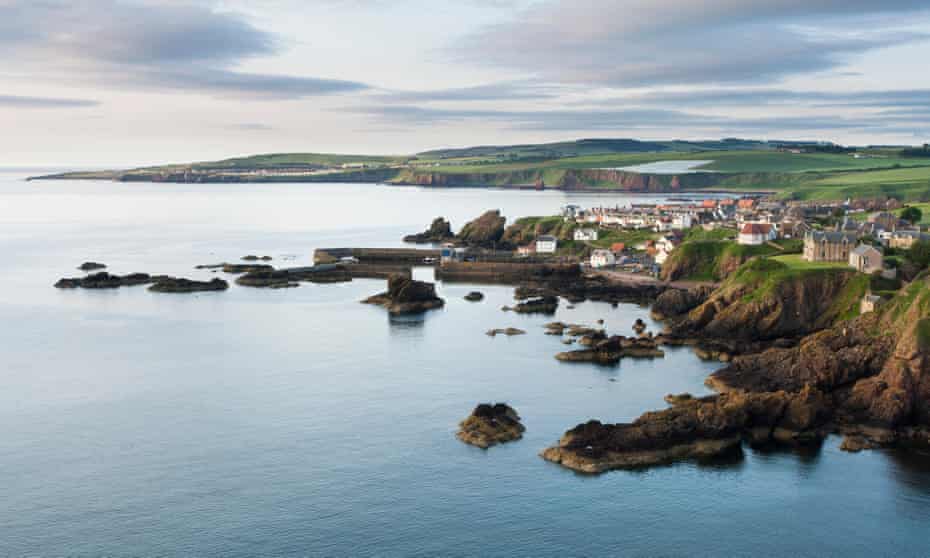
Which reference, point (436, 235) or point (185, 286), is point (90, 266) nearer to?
point (185, 286)

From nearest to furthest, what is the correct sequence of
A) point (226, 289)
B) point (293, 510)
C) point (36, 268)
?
point (293, 510)
point (226, 289)
point (36, 268)

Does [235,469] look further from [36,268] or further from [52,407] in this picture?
[36,268]

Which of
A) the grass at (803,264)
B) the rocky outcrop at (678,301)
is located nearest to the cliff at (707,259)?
the grass at (803,264)

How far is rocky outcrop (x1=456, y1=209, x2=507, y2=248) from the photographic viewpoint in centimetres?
12462

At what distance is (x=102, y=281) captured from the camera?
90.8 meters

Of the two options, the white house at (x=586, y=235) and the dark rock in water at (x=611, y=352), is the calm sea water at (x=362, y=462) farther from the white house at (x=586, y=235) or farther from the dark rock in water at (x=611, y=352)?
the white house at (x=586, y=235)

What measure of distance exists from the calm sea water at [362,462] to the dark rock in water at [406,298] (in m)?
4.25

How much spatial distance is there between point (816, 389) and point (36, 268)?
90.6 metres

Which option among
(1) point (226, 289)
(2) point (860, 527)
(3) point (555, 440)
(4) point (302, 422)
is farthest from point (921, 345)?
(1) point (226, 289)

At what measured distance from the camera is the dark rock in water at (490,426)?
41.5 metres

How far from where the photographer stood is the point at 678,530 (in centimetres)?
3309

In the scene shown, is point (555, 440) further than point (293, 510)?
Yes

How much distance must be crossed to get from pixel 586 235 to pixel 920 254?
5314 centimetres

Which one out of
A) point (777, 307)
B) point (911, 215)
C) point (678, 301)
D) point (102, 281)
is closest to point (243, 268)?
point (102, 281)
